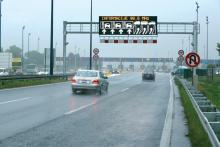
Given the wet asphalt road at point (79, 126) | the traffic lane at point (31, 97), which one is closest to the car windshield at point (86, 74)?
the traffic lane at point (31, 97)

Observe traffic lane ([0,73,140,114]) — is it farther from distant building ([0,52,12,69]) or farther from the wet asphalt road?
distant building ([0,52,12,69])

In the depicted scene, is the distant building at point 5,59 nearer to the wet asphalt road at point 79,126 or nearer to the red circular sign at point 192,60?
the red circular sign at point 192,60

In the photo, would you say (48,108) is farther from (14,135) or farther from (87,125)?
(14,135)

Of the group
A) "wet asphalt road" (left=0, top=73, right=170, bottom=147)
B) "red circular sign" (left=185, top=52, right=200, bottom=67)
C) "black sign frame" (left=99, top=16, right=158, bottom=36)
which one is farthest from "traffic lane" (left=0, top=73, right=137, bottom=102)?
"black sign frame" (left=99, top=16, right=158, bottom=36)

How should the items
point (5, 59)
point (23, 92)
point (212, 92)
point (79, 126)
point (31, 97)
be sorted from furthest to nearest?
point (5, 59) < point (212, 92) < point (23, 92) < point (31, 97) < point (79, 126)

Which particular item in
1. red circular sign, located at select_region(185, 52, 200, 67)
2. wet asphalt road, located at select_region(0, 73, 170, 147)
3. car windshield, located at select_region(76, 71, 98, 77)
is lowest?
wet asphalt road, located at select_region(0, 73, 170, 147)

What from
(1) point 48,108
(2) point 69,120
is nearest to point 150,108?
(1) point 48,108

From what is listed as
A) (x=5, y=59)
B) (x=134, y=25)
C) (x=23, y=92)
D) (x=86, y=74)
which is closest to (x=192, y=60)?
(x=86, y=74)

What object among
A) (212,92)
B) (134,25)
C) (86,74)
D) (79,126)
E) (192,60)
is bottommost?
(212,92)

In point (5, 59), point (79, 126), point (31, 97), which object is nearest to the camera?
point (79, 126)

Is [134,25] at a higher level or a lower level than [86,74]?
higher

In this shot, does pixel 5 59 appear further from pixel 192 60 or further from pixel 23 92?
pixel 192 60

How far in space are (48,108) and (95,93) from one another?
463 inches

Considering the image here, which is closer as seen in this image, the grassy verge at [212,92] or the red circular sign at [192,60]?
the grassy verge at [212,92]
